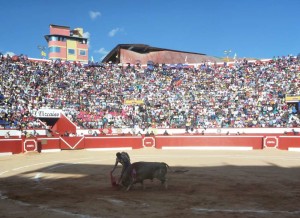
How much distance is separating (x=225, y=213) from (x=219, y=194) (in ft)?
6.55

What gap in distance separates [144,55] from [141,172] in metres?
47.9

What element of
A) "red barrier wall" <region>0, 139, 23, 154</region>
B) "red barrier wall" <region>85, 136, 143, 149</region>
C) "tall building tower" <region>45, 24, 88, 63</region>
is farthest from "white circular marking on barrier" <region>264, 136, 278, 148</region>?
"tall building tower" <region>45, 24, 88, 63</region>

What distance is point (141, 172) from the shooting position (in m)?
9.44

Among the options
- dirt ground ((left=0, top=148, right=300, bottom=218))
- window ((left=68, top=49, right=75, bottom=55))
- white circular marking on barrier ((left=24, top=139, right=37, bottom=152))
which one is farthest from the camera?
window ((left=68, top=49, right=75, bottom=55))

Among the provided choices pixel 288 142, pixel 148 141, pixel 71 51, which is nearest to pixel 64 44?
pixel 71 51

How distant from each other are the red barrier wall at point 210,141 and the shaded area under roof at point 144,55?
26.1 m

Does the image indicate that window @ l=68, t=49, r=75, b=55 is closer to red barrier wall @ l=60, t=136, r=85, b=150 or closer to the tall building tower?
the tall building tower

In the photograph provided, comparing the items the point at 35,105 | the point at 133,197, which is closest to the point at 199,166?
the point at 133,197

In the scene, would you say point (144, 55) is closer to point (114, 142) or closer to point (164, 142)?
point (164, 142)

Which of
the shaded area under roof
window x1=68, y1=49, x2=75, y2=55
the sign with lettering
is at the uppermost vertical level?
window x1=68, y1=49, x2=75, y2=55

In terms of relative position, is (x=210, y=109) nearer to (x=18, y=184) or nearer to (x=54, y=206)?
(x=18, y=184)

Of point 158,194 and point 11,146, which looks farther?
point 11,146

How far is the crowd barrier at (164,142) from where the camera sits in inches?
916

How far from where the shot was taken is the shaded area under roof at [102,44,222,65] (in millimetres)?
52325
